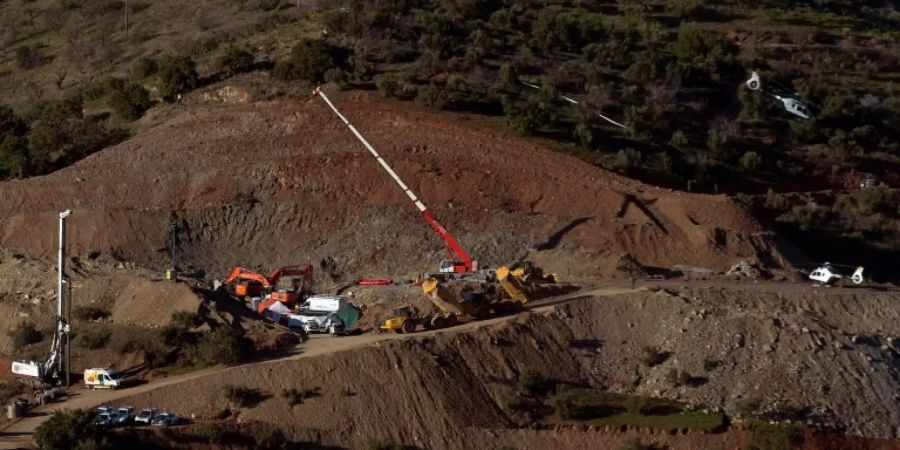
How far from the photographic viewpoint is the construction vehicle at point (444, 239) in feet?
185

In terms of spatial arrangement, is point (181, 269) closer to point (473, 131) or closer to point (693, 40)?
point (473, 131)

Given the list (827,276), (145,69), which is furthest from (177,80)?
(827,276)

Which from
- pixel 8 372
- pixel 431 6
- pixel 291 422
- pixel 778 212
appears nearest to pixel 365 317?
pixel 291 422

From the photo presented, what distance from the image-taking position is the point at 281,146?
66188mm

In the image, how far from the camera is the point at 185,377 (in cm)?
4694

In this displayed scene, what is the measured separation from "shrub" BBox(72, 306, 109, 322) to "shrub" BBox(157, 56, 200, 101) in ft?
69.0

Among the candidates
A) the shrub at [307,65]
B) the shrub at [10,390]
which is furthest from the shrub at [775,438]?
the shrub at [307,65]

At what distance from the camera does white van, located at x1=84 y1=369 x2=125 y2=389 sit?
4750cm

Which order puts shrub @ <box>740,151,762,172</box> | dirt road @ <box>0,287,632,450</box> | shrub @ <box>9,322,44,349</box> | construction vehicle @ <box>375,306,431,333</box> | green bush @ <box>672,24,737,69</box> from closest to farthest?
1. dirt road @ <box>0,287,632,450</box>
2. construction vehicle @ <box>375,306,431,333</box>
3. shrub @ <box>9,322,44,349</box>
4. shrub @ <box>740,151,762,172</box>
5. green bush @ <box>672,24,737,69</box>

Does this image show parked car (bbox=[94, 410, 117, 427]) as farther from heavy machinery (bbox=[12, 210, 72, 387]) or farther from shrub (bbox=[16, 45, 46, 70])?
shrub (bbox=[16, 45, 46, 70])

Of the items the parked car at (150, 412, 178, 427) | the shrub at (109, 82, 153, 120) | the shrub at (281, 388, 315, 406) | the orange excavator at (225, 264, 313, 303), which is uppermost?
the parked car at (150, 412, 178, 427)

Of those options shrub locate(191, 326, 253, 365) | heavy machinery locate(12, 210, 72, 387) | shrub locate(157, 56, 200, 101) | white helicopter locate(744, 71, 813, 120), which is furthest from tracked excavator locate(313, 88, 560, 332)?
white helicopter locate(744, 71, 813, 120)

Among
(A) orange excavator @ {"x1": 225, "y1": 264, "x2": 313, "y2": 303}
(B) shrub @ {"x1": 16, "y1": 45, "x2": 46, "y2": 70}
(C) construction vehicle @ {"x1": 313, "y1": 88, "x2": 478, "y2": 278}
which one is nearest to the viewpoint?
(A) orange excavator @ {"x1": 225, "y1": 264, "x2": 313, "y2": 303}

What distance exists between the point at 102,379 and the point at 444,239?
1684 centimetres
